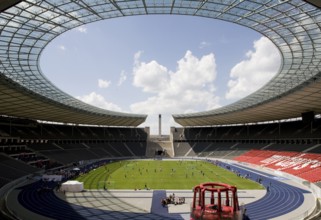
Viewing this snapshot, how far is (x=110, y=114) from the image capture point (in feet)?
295

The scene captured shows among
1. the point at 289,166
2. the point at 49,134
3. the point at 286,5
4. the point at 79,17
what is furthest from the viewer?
the point at 49,134

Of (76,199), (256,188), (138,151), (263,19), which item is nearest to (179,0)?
(263,19)

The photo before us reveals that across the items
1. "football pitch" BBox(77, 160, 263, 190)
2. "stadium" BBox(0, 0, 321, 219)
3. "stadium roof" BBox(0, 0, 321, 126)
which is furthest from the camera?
"football pitch" BBox(77, 160, 263, 190)

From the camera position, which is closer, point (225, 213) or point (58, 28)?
point (225, 213)

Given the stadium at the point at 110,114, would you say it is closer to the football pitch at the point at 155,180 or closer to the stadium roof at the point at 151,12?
the stadium roof at the point at 151,12

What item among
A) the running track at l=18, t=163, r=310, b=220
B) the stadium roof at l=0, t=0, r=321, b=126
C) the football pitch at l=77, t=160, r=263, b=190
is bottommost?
the football pitch at l=77, t=160, r=263, b=190

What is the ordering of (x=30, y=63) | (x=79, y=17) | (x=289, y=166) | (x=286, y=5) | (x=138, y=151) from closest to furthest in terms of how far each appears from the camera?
(x=286, y=5)
(x=79, y=17)
(x=30, y=63)
(x=289, y=166)
(x=138, y=151)

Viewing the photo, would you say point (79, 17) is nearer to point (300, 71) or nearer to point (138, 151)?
point (300, 71)

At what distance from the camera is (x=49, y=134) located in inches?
3401

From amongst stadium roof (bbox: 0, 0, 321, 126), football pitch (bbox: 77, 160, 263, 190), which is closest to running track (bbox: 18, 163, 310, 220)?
football pitch (bbox: 77, 160, 263, 190)

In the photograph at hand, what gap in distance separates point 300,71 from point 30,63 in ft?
114

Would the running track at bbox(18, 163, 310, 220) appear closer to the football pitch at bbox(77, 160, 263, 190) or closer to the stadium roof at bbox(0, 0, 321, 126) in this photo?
the football pitch at bbox(77, 160, 263, 190)

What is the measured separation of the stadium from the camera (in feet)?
99.8

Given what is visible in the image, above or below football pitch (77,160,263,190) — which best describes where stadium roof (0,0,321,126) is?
above
